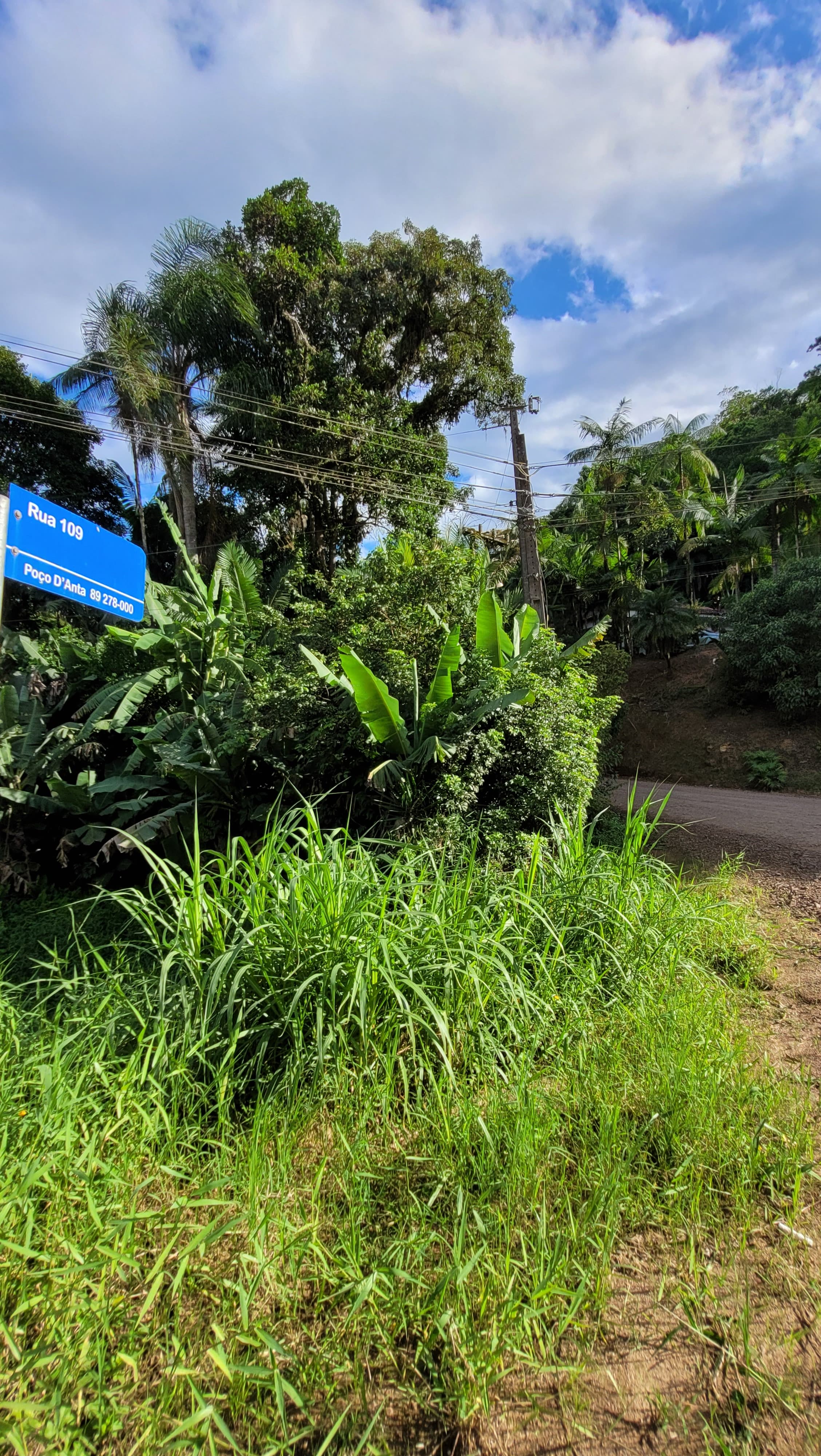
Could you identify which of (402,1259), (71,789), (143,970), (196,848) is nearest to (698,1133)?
(402,1259)

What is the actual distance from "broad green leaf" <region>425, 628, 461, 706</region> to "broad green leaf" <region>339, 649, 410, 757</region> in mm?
308

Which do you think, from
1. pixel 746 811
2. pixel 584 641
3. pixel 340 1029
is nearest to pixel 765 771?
pixel 746 811

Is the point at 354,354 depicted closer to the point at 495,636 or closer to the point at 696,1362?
the point at 495,636

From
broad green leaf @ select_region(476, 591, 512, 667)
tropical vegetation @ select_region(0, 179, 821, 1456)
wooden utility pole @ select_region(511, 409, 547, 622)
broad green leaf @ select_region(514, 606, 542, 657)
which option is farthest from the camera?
wooden utility pole @ select_region(511, 409, 547, 622)

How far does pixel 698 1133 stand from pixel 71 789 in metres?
6.41

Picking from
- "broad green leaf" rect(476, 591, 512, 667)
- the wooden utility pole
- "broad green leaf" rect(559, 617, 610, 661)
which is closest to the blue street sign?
"broad green leaf" rect(476, 591, 512, 667)

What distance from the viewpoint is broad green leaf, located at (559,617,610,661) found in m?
6.27

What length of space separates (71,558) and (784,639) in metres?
16.4

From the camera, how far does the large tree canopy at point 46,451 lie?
20469mm

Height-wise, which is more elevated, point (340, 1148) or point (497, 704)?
point (497, 704)

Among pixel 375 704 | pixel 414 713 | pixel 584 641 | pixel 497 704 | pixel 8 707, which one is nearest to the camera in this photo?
pixel 375 704

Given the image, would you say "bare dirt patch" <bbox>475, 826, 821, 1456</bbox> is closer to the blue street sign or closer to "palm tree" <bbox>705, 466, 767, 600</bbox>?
the blue street sign

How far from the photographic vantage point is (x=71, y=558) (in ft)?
10.8

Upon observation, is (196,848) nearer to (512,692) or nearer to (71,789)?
(512,692)
